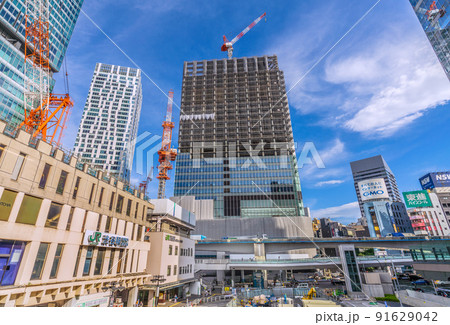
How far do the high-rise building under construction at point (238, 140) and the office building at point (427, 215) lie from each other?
5149 centimetres

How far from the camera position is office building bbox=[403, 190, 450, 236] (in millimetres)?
97438

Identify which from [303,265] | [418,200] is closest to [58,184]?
[303,265]

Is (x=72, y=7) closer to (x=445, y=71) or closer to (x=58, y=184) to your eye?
(x=58, y=184)

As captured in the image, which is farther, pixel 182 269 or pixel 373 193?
pixel 373 193

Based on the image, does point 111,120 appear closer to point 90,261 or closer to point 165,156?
point 165,156

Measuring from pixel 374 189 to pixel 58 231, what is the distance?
138 m

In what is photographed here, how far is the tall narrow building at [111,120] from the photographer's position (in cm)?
13700

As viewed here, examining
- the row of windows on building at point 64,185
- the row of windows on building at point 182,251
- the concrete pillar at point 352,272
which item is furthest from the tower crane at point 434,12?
the row of windows on building at point 64,185

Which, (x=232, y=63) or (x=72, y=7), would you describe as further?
(x=232, y=63)

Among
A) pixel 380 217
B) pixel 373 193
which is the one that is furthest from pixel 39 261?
pixel 380 217

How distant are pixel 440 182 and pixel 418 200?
27.4 metres

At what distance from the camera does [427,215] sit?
109188mm

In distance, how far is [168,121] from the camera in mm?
98438

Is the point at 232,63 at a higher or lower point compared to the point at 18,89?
higher
